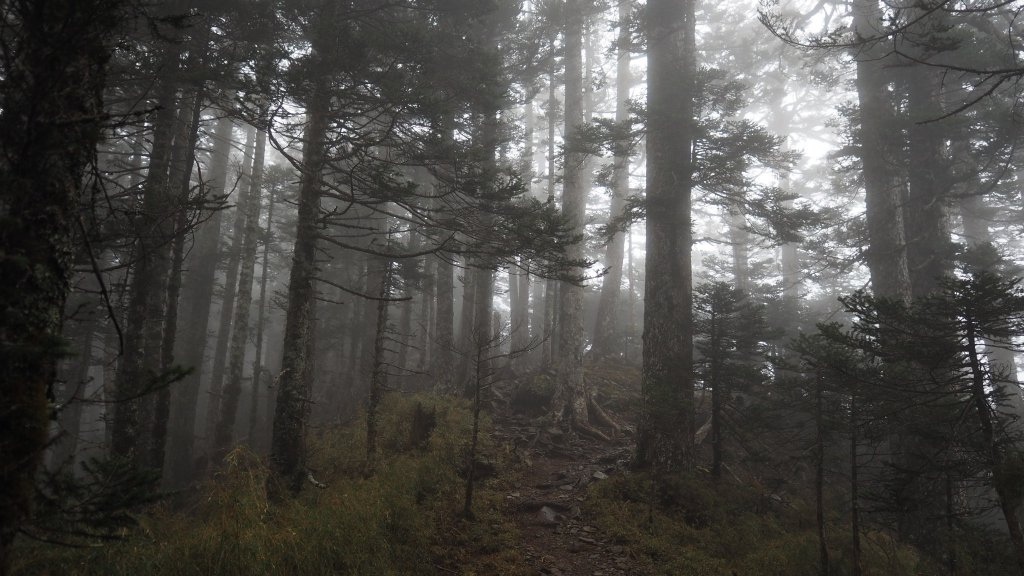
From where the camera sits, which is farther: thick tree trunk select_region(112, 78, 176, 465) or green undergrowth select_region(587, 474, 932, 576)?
thick tree trunk select_region(112, 78, 176, 465)

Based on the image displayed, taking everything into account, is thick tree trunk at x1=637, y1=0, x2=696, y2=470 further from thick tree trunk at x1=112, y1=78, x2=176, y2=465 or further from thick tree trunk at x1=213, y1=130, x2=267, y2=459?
thick tree trunk at x1=213, y1=130, x2=267, y2=459

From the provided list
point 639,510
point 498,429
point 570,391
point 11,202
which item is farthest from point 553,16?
point 11,202

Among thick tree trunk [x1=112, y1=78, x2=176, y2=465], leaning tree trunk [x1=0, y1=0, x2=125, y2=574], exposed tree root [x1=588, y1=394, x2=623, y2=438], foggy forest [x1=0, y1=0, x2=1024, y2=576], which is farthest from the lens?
exposed tree root [x1=588, y1=394, x2=623, y2=438]

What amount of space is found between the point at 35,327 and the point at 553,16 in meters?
17.6

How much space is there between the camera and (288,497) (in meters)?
7.54

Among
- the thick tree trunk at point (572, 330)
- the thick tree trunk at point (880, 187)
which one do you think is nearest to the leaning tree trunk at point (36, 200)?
the thick tree trunk at point (572, 330)

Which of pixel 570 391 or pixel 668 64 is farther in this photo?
pixel 570 391

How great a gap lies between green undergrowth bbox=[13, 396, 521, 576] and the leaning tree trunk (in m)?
1.19

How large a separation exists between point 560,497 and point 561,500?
0.17 meters

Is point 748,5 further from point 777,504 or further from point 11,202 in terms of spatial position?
→ point 11,202

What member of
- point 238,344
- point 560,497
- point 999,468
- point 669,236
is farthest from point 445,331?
point 999,468

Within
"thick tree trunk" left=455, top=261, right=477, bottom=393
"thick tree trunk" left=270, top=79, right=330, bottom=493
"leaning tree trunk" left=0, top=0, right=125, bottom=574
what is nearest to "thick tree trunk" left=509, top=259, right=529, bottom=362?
"thick tree trunk" left=455, top=261, right=477, bottom=393

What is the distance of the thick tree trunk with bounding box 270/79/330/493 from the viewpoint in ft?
26.8

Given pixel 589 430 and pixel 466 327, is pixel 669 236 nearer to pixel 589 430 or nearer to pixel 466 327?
pixel 589 430
